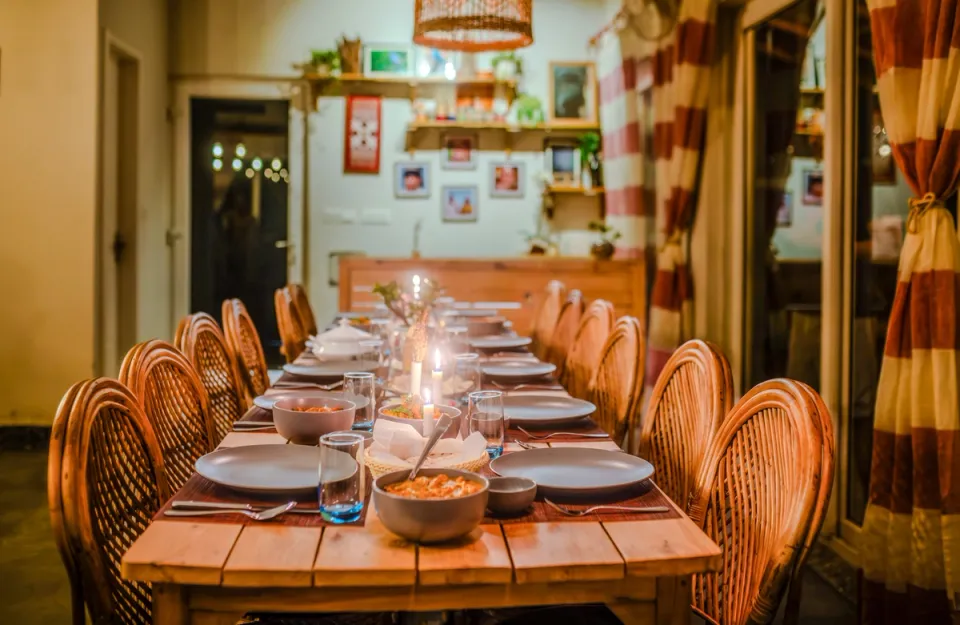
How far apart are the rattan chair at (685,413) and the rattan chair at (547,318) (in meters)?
1.97

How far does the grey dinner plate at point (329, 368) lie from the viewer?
7.93ft

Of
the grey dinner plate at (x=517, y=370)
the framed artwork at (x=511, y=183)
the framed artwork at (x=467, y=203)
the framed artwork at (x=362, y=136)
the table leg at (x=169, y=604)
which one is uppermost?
the framed artwork at (x=362, y=136)

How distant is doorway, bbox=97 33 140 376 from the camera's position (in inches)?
205

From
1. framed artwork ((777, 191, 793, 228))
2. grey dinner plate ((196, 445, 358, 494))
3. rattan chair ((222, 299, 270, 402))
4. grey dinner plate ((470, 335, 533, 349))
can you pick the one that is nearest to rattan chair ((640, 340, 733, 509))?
grey dinner plate ((196, 445, 358, 494))

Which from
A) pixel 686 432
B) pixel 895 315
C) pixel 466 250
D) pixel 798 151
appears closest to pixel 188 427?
pixel 686 432

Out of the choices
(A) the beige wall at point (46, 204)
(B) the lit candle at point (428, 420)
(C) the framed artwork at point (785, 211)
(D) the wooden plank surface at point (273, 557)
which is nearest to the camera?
(D) the wooden plank surface at point (273, 557)

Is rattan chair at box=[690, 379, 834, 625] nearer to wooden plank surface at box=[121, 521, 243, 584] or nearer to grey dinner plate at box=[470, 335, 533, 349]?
wooden plank surface at box=[121, 521, 243, 584]

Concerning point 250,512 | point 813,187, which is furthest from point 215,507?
point 813,187

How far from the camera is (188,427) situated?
1977 mm

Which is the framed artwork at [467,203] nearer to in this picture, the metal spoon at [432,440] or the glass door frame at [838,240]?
the glass door frame at [838,240]

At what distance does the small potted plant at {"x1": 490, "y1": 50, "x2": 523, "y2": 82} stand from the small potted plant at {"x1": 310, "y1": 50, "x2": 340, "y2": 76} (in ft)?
3.65

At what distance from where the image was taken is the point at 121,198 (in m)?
5.68

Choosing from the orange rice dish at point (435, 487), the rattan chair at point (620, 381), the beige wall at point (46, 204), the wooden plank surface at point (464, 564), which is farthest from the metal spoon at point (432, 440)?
the beige wall at point (46, 204)

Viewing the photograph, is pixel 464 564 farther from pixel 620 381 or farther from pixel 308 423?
pixel 620 381
